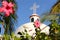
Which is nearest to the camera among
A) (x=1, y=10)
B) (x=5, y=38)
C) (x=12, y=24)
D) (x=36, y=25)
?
(x=1, y=10)

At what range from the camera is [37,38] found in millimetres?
3770

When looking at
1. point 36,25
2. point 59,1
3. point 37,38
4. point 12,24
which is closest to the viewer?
point 37,38

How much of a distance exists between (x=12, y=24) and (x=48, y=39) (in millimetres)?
6610

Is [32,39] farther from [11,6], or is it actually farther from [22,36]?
[11,6]

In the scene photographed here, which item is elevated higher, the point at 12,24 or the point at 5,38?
the point at 12,24

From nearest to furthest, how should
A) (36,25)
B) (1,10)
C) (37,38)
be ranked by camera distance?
(1,10) < (37,38) < (36,25)

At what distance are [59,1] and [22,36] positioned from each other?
338cm

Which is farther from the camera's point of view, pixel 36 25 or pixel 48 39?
pixel 36 25

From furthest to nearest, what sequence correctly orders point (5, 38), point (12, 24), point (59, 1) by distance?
point (12, 24), point (59, 1), point (5, 38)

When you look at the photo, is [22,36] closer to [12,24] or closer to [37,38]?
[37,38]

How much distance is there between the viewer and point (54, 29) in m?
3.63

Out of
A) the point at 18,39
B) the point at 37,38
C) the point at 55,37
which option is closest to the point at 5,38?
the point at 18,39

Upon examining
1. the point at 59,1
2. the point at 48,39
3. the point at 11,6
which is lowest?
the point at 48,39

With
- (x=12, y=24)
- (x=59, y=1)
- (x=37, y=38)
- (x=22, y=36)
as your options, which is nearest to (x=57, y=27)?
(x=37, y=38)
